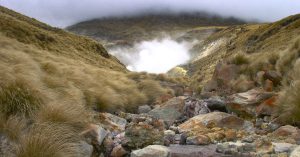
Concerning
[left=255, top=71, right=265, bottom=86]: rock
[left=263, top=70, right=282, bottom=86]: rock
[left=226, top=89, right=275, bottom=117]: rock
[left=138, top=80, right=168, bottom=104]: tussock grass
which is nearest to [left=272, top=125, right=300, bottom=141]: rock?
[left=226, top=89, right=275, bottom=117]: rock

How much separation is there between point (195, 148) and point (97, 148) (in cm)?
162

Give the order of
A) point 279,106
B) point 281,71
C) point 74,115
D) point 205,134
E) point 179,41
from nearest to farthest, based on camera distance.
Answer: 1. point 74,115
2. point 205,134
3. point 279,106
4. point 281,71
5. point 179,41

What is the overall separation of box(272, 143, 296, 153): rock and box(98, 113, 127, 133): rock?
11.0ft

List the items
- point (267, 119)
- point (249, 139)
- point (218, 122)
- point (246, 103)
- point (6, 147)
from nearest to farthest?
point (6, 147) < point (249, 139) < point (218, 122) < point (267, 119) < point (246, 103)

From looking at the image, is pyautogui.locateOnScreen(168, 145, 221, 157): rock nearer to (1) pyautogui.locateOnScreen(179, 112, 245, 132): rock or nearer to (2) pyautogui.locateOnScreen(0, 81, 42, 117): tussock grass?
(1) pyautogui.locateOnScreen(179, 112, 245, 132): rock

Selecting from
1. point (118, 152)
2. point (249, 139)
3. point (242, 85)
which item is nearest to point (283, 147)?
point (249, 139)

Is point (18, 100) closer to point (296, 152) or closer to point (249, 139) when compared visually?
point (249, 139)

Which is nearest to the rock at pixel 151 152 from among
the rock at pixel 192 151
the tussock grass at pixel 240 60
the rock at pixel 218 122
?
the rock at pixel 192 151

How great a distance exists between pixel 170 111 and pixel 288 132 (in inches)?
189

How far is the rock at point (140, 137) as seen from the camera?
7539 millimetres

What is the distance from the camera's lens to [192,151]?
7188mm

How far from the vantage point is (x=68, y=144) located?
6.23 m

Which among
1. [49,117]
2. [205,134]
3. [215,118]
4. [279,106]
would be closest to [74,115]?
[49,117]

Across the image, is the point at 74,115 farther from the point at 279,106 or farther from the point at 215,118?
the point at 279,106
